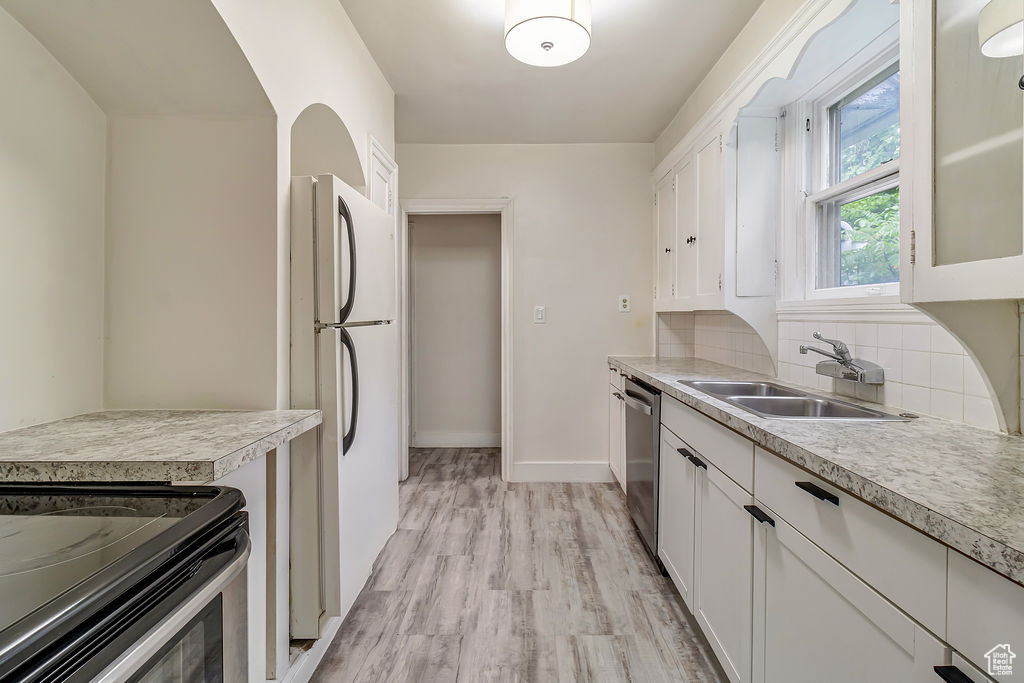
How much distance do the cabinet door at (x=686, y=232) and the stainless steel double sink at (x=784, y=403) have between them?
729 mm

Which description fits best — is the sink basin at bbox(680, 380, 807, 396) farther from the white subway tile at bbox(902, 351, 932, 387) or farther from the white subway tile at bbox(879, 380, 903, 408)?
the white subway tile at bbox(902, 351, 932, 387)

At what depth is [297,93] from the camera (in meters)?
Answer: 1.59

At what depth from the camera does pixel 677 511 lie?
187 cm

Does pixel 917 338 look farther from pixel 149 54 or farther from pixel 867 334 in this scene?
pixel 149 54

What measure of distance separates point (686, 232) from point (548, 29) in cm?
147

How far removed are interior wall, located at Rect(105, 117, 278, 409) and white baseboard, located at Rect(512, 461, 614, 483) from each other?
2.30m

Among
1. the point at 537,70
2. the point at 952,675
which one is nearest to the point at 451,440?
the point at 537,70

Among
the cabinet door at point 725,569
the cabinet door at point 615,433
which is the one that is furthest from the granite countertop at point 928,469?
the cabinet door at point 615,433

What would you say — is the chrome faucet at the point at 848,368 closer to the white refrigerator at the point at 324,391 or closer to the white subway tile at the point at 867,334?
the white subway tile at the point at 867,334

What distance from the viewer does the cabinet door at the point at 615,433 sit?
3.02 metres

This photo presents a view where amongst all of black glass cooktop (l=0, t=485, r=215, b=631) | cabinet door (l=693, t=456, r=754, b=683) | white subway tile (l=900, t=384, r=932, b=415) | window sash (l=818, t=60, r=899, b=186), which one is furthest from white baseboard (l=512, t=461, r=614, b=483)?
black glass cooktop (l=0, t=485, r=215, b=631)

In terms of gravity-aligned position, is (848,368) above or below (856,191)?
below

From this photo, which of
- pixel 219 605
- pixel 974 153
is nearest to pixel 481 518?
pixel 219 605

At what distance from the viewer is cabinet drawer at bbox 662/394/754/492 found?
4.23ft
